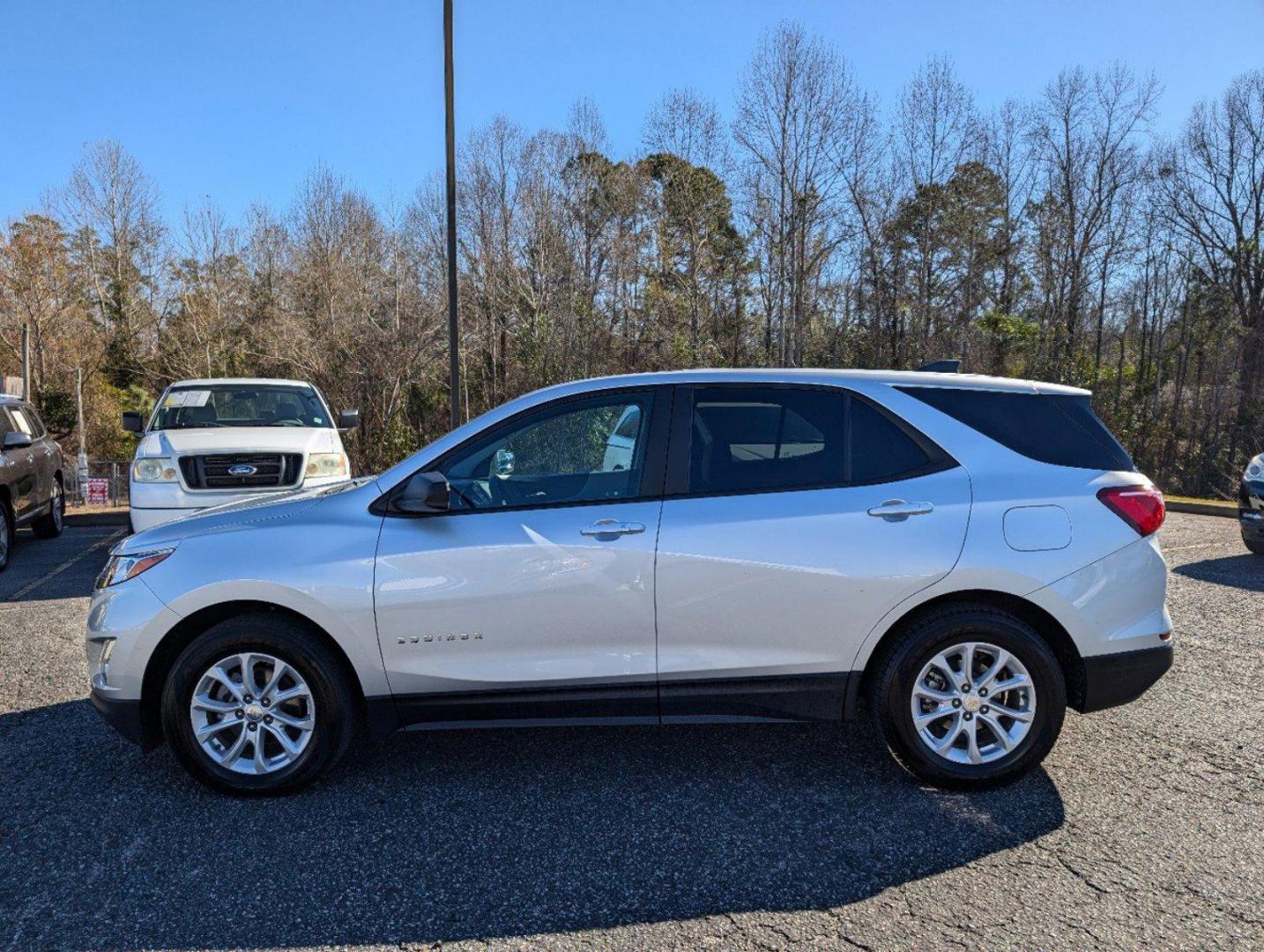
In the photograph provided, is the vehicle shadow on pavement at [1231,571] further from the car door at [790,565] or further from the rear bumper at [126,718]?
the rear bumper at [126,718]

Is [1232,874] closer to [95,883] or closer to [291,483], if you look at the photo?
[95,883]

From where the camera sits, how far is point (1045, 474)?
3.69 meters

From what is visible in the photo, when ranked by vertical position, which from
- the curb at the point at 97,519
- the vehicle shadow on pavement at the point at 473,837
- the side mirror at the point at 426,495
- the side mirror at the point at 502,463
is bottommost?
the vehicle shadow on pavement at the point at 473,837

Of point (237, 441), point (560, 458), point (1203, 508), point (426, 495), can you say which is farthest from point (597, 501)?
point (1203, 508)

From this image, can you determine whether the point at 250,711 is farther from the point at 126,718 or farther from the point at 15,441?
the point at 15,441

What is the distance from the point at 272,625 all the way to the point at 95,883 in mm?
1030

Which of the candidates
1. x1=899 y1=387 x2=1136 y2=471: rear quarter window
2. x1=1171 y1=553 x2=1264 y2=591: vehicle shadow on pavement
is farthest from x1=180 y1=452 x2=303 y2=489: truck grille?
x1=1171 y1=553 x2=1264 y2=591: vehicle shadow on pavement

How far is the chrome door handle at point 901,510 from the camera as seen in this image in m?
3.60

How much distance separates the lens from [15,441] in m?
9.45

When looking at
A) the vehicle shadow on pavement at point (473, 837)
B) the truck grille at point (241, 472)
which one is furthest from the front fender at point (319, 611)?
the truck grille at point (241, 472)

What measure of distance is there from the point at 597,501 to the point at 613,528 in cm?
17

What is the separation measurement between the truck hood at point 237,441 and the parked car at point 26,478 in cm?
188

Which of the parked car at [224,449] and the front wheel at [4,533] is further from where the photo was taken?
the front wheel at [4,533]

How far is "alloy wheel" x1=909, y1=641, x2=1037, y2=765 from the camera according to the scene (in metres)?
3.62
